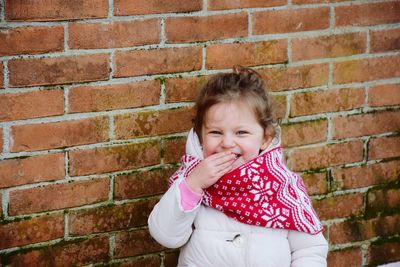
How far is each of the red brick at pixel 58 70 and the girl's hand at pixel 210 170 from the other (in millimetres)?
500

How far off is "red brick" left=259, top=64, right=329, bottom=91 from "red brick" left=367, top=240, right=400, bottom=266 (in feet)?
2.70

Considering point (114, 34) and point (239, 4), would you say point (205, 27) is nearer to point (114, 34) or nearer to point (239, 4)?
point (239, 4)

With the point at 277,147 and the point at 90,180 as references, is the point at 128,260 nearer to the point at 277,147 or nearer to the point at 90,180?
the point at 90,180

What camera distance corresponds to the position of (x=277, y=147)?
2.28m

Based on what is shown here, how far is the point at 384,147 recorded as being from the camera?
300cm

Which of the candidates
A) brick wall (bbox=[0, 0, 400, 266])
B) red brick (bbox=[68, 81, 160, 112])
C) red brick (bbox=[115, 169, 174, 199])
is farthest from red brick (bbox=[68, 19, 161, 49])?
red brick (bbox=[115, 169, 174, 199])

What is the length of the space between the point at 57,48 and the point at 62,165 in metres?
0.40

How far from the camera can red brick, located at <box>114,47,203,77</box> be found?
94.6 inches

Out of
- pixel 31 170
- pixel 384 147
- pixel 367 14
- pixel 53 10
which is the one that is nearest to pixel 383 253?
pixel 384 147

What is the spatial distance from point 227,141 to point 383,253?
51.7 inches

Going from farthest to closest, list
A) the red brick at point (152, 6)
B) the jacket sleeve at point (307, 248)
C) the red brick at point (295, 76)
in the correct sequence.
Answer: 1. the red brick at point (295, 76)
2. the red brick at point (152, 6)
3. the jacket sleeve at point (307, 248)

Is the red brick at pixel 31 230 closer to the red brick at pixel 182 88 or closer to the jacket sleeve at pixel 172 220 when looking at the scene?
the jacket sleeve at pixel 172 220

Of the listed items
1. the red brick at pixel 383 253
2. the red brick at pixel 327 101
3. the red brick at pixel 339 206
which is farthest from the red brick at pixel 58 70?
the red brick at pixel 383 253

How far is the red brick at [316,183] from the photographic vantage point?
286 cm
